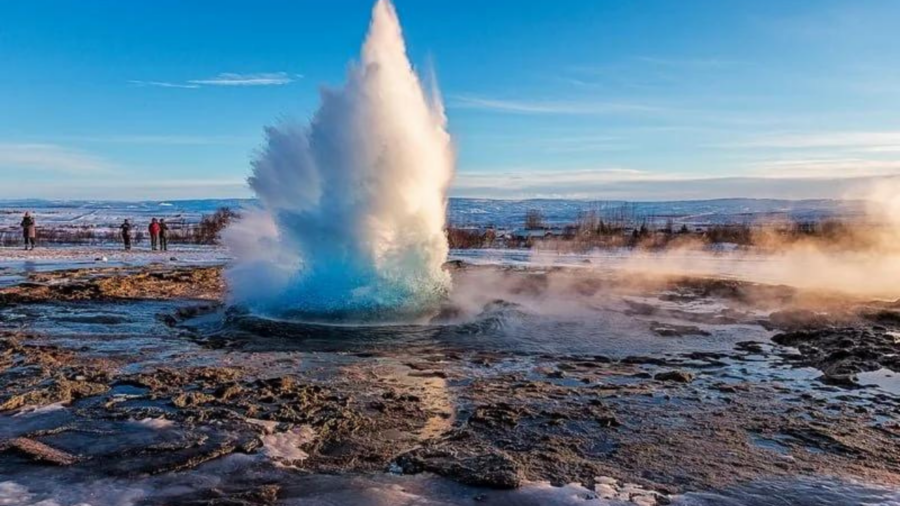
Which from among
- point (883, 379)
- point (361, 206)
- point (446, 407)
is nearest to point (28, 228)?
point (361, 206)

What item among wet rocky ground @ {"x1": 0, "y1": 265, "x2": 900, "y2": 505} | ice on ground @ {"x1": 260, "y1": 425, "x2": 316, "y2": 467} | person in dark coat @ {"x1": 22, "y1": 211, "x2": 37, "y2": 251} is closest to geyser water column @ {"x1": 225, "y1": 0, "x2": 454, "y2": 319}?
wet rocky ground @ {"x1": 0, "y1": 265, "x2": 900, "y2": 505}

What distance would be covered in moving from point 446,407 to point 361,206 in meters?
5.12

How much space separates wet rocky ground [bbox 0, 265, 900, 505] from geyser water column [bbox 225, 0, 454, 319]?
70 centimetres

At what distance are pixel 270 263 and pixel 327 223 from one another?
1.67m

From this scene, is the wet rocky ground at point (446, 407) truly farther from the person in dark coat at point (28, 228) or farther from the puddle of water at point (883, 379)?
the person in dark coat at point (28, 228)

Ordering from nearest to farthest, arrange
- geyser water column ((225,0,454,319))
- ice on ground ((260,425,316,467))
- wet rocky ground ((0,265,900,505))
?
wet rocky ground ((0,265,900,505)) < ice on ground ((260,425,316,467)) < geyser water column ((225,0,454,319))

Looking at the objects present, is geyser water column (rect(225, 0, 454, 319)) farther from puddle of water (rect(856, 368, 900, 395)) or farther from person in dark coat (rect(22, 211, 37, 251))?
person in dark coat (rect(22, 211, 37, 251))

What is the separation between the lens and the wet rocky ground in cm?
407

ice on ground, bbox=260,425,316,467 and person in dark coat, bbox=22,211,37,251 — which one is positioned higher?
person in dark coat, bbox=22,211,37,251

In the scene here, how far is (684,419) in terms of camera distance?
5422 millimetres

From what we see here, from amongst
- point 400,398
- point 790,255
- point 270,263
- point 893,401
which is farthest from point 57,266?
point 790,255

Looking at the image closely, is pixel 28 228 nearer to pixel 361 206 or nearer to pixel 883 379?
pixel 361 206

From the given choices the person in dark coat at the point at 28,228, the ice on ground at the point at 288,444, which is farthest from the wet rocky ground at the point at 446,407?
the person in dark coat at the point at 28,228

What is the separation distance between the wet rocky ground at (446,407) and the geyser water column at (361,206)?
70cm
